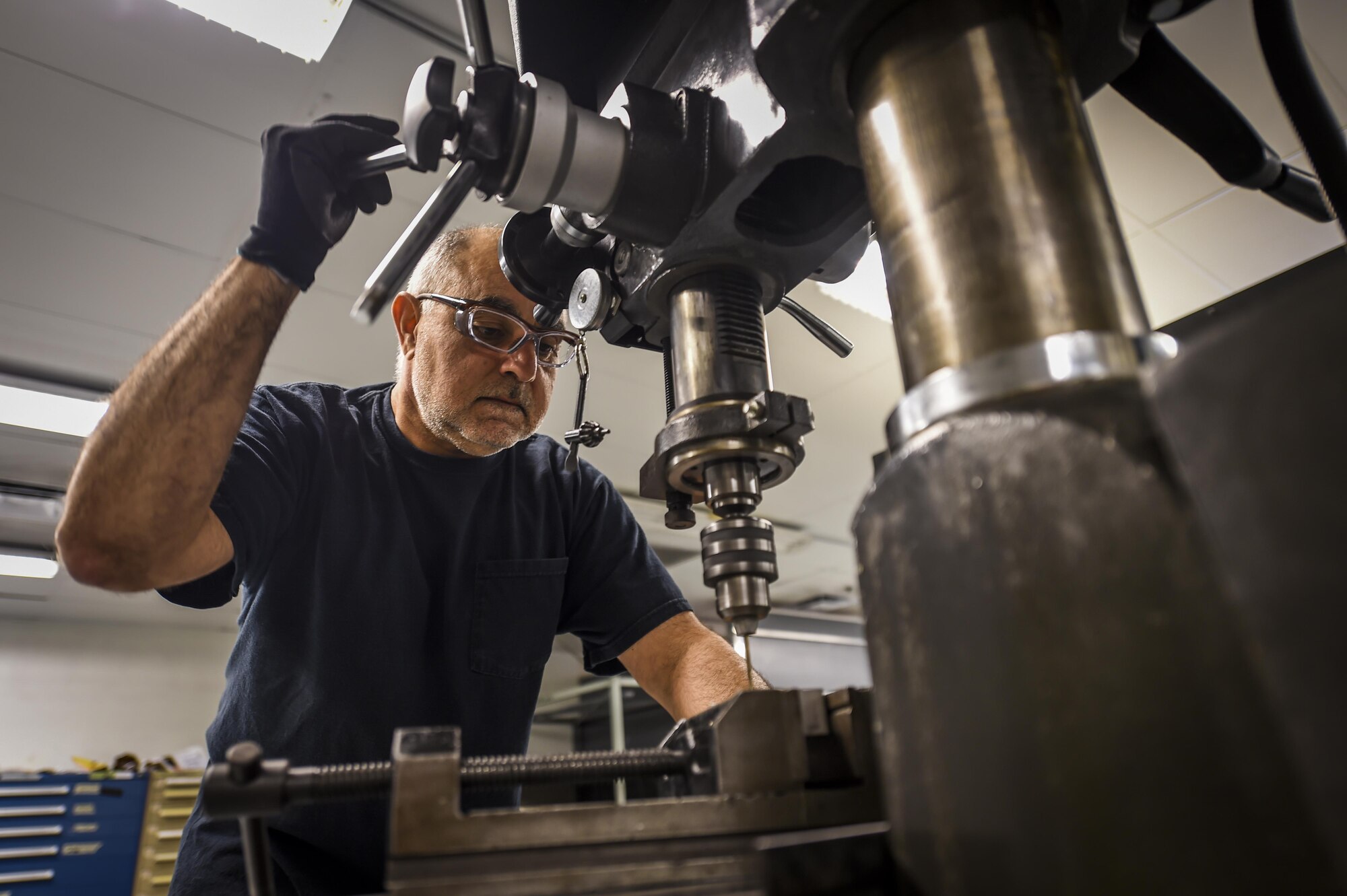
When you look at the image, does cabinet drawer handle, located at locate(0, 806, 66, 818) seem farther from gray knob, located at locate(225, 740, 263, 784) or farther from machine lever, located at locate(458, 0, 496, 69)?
machine lever, located at locate(458, 0, 496, 69)

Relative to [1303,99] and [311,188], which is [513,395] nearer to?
[311,188]

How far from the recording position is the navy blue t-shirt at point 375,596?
1.11m

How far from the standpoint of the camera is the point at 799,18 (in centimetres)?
51

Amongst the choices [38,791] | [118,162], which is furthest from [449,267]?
[38,791]

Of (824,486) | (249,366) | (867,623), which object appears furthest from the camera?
(824,486)

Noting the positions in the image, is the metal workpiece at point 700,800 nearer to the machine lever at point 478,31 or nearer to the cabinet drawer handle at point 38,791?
the machine lever at point 478,31

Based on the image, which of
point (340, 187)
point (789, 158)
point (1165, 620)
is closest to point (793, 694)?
point (1165, 620)

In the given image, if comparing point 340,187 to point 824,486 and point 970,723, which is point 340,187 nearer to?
point 970,723

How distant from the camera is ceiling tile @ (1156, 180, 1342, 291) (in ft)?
8.55

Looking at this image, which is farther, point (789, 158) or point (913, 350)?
point (789, 158)

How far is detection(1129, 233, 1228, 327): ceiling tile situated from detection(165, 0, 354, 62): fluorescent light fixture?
2.59m

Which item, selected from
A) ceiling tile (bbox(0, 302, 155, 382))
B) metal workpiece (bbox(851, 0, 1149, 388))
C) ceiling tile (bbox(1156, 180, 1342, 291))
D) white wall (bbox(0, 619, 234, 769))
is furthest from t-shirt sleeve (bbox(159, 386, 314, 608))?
white wall (bbox(0, 619, 234, 769))

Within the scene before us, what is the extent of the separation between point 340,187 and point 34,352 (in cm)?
310

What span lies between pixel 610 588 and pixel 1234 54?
2130 mm
